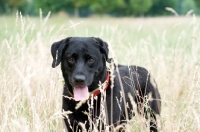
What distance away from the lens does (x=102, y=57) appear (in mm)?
4602

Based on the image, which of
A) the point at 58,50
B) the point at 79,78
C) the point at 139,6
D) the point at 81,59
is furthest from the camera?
the point at 139,6

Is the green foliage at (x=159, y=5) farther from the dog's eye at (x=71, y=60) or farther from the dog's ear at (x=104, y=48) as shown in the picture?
the dog's eye at (x=71, y=60)

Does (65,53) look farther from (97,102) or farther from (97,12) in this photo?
(97,12)

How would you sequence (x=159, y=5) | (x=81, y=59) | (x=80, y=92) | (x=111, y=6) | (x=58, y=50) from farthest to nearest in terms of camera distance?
(x=159, y=5) → (x=111, y=6) → (x=58, y=50) → (x=81, y=59) → (x=80, y=92)

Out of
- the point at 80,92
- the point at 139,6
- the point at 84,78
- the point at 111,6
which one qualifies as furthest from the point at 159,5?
the point at 84,78

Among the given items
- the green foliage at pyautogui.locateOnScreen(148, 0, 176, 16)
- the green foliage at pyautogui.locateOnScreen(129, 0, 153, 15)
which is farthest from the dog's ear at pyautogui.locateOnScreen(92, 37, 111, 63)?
the green foliage at pyautogui.locateOnScreen(148, 0, 176, 16)

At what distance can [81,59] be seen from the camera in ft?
14.6

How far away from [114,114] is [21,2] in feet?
213

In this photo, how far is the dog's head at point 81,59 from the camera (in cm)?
425

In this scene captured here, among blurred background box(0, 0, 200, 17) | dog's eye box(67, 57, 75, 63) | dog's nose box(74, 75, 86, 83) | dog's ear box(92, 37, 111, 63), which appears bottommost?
dog's nose box(74, 75, 86, 83)

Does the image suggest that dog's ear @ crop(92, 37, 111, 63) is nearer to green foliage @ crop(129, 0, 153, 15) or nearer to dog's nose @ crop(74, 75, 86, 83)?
dog's nose @ crop(74, 75, 86, 83)

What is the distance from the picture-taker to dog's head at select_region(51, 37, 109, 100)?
13.9ft

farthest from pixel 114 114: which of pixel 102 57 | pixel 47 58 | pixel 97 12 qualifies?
pixel 97 12

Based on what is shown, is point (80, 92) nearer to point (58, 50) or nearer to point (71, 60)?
point (71, 60)
